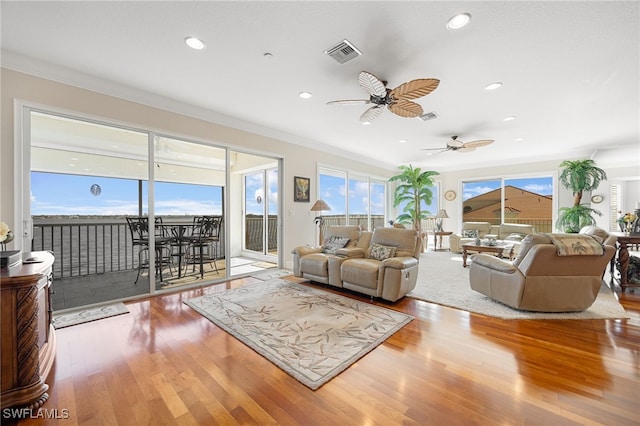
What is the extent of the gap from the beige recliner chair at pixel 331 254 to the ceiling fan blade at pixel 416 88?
7.60 feet

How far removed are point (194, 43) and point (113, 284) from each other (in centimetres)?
395

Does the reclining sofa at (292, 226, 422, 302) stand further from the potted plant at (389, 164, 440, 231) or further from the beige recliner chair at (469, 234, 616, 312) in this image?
the potted plant at (389, 164, 440, 231)

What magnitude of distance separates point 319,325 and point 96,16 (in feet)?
11.2

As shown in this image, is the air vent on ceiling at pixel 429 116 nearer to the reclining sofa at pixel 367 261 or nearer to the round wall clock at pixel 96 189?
the reclining sofa at pixel 367 261

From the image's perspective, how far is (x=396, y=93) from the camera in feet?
9.13

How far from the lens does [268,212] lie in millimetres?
6543

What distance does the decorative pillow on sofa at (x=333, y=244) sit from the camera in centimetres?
441

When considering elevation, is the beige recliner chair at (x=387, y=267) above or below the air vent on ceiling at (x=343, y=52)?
below

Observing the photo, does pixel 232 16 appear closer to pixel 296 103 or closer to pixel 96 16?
pixel 96 16

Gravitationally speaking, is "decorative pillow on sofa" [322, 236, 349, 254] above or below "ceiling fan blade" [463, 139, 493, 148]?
below

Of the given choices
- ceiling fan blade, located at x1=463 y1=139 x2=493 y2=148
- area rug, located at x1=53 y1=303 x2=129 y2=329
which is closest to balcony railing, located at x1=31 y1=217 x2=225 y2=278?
area rug, located at x1=53 y1=303 x2=129 y2=329

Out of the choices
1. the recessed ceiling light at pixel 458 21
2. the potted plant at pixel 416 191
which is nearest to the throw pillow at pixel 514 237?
the potted plant at pixel 416 191

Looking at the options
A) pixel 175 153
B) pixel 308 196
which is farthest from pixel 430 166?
pixel 175 153

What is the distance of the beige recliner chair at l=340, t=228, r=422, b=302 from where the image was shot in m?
3.32
